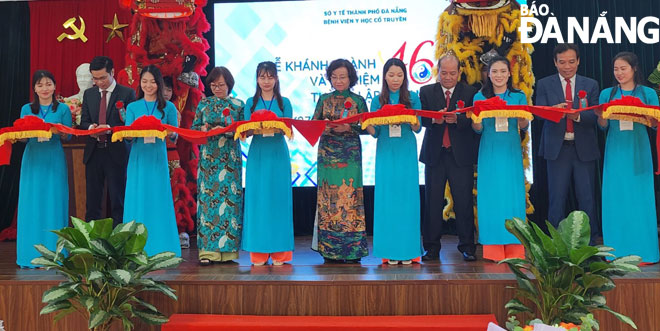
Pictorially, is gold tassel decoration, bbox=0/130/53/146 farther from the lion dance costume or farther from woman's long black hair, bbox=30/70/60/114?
the lion dance costume

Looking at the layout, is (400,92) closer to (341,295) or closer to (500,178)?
(500,178)

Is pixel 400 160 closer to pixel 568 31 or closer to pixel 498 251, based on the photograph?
pixel 498 251

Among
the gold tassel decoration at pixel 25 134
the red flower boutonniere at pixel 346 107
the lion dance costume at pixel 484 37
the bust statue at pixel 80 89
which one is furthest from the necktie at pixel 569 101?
the bust statue at pixel 80 89

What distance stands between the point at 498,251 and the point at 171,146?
9.56 feet

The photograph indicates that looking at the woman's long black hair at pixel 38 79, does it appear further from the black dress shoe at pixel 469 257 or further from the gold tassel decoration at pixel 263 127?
the black dress shoe at pixel 469 257

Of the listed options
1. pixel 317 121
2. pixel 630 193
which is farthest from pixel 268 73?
pixel 630 193

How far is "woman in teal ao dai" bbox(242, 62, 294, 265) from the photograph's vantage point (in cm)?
434

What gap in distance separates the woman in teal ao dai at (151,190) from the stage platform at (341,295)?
1.51ft

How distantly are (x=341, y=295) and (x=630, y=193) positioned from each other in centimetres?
197

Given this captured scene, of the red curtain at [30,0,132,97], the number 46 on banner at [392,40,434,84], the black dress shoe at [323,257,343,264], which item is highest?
the red curtain at [30,0,132,97]

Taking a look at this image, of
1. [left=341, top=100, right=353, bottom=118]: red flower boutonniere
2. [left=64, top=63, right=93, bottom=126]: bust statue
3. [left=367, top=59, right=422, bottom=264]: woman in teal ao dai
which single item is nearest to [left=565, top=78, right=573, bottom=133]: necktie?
[left=367, top=59, right=422, bottom=264]: woman in teal ao dai

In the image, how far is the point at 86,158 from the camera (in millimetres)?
4801

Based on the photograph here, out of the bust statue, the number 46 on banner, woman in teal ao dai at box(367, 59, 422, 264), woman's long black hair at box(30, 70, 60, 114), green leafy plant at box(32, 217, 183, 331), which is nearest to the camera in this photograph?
green leafy plant at box(32, 217, 183, 331)

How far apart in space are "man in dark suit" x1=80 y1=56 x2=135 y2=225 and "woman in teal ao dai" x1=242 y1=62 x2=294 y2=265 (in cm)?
106
